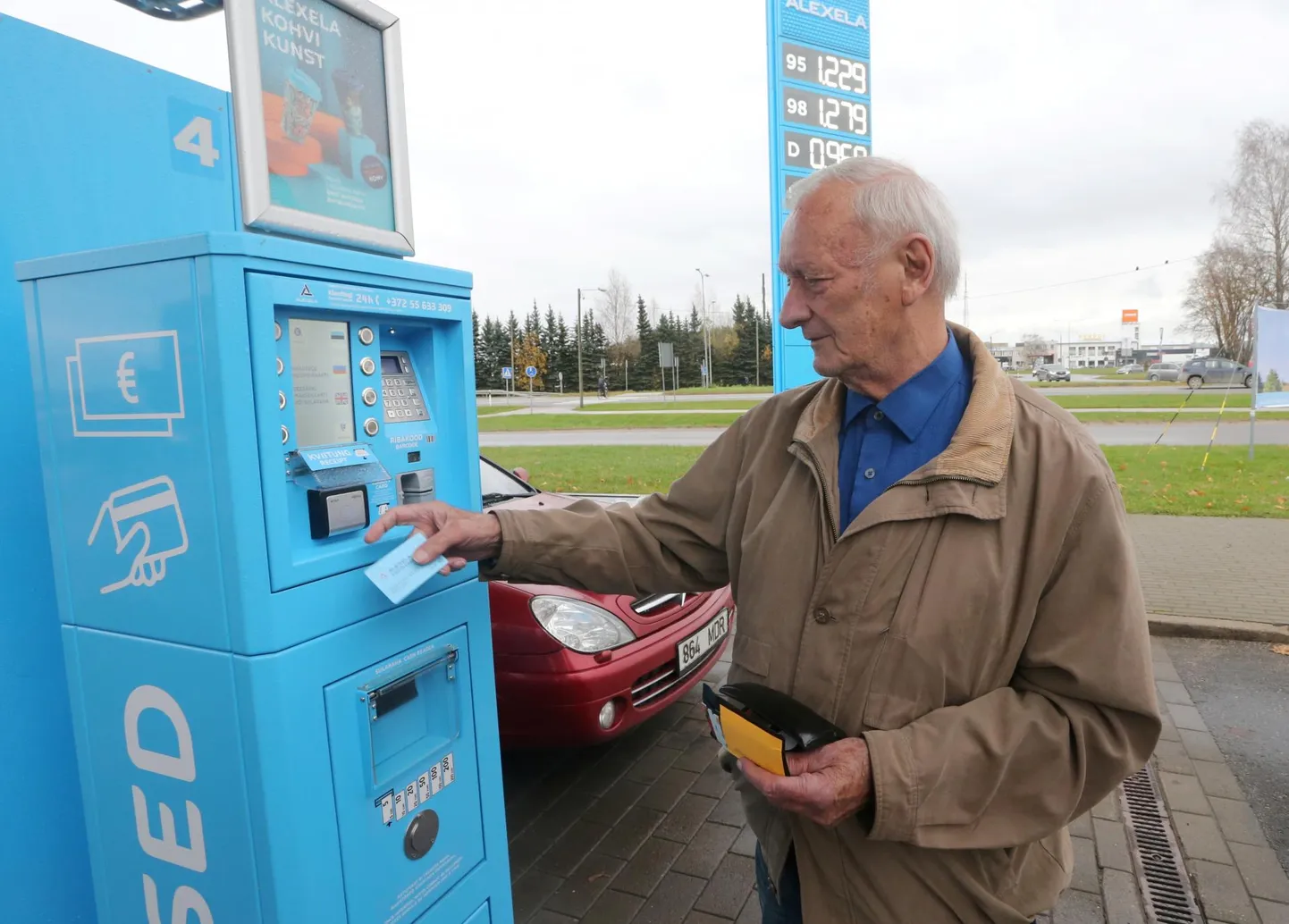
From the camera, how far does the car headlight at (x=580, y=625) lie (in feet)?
10.6

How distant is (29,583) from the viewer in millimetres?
1649

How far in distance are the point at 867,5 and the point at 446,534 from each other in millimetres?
7444

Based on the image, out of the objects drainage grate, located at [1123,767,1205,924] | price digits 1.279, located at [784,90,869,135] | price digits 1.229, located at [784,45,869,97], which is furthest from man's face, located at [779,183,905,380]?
price digits 1.229, located at [784,45,869,97]


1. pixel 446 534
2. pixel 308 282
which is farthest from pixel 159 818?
pixel 308 282

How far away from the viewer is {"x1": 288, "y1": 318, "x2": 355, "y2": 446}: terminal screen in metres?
1.52

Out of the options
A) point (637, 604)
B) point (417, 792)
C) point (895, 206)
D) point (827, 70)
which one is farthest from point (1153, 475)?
point (417, 792)

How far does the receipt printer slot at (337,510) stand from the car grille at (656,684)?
2.02m

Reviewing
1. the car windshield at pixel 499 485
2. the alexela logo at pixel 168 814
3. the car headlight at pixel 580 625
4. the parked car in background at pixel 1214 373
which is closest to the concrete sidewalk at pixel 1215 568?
the car headlight at pixel 580 625

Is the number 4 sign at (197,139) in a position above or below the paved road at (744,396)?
above

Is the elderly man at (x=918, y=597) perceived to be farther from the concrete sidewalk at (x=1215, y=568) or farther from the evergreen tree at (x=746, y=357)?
the evergreen tree at (x=746, y=357)

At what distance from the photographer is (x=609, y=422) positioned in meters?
23.2

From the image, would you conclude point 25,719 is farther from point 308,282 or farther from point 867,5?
point 867,5

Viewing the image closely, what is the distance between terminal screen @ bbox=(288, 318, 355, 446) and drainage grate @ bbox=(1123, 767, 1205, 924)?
2.86 metres

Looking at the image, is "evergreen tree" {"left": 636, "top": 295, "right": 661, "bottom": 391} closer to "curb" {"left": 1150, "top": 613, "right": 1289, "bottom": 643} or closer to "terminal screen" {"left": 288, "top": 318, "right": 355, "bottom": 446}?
"curb" {"left": 1150, "top": 613, "right": 1289, "bottom": 643}
